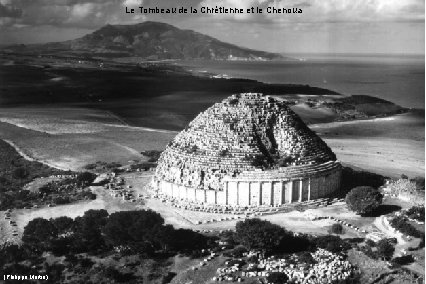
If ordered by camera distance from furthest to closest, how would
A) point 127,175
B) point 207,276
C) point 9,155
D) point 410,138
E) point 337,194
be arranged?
1. point 410,138
2. point 9,155
3. point 127,175
4. point 337,194
5. point 207,276

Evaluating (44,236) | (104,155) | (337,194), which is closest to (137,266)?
(44,236)

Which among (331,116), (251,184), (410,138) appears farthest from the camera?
(331,116)

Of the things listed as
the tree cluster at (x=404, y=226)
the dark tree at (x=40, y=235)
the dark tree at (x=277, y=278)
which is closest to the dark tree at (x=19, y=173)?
the dark tree at (x=40, y=235)

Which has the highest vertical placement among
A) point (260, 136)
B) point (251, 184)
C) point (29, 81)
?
point (29, 81)

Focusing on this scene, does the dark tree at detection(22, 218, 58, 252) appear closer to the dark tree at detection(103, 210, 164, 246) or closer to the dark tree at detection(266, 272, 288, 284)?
the dark tree at detection(103, 210, 164, 246)

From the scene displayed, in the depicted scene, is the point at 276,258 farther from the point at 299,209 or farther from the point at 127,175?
the point at 127,175

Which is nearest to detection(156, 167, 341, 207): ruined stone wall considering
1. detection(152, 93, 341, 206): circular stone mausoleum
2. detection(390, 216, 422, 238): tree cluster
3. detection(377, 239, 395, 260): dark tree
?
detection(152, 93, 341, 206): circular stone mausoleum

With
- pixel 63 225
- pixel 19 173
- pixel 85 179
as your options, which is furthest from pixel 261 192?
pixel 19 173
